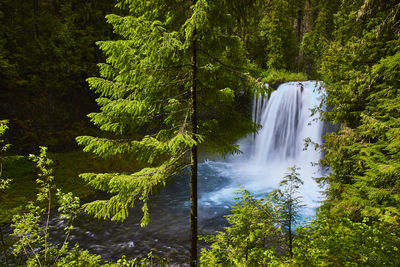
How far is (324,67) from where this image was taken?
971 centimetres

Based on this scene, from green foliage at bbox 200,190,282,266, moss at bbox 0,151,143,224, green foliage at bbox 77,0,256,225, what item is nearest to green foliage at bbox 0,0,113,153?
moss at bbox 0,151,143,224

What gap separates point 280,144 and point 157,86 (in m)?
14.5

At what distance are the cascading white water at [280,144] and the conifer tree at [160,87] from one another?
982 cm

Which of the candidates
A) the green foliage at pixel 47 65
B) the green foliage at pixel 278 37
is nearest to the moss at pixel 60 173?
the green foliage at pixel 47 65

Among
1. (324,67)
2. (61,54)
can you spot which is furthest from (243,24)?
(61,54)

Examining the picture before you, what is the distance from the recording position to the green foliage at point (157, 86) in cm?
399

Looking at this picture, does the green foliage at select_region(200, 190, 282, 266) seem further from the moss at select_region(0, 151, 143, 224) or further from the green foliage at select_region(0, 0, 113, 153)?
the green foliage at select_region(0, 0, 113, 153)

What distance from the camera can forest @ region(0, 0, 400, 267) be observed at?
4199mm

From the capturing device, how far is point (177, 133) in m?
4.45

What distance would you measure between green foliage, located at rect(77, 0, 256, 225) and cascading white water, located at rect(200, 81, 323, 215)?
9.94 metres

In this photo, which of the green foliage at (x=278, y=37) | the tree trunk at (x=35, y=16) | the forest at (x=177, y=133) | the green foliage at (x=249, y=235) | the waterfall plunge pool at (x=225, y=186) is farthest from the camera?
the green foliage at (x=278, y=37)

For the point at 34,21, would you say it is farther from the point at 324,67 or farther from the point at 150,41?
the point at 324,67

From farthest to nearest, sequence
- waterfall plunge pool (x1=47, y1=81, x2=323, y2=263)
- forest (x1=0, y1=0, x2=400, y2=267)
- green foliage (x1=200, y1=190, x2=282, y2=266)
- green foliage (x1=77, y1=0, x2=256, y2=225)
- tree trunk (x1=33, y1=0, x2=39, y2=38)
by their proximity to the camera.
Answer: tree trunk (x1=33, y1=0, x2=39, y2=38) < waterfall plunge pool (x1=47, y1=81, x2=323, y2=263) < green foliage (x1=200, y1=190, x2=282, y2=266) < forest (x1=0, y1=0, x2=400, y2=267) < green foliage (x1=77, y1=0, x2=256, y2=225)

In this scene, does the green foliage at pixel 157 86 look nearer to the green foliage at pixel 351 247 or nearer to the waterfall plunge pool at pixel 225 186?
the green foliage at pixel 351 247
